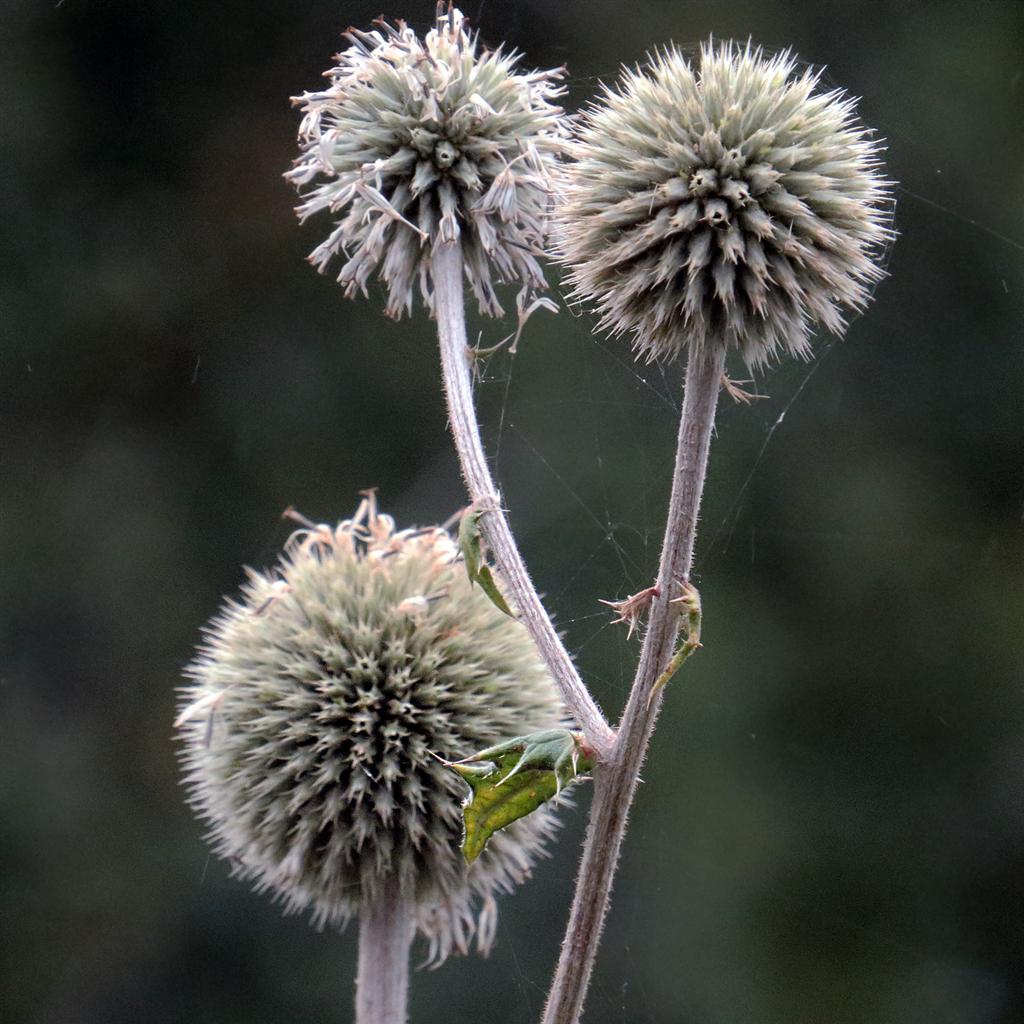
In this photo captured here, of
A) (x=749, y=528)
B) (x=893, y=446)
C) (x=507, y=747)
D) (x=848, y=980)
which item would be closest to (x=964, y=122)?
(x=893, y=446)

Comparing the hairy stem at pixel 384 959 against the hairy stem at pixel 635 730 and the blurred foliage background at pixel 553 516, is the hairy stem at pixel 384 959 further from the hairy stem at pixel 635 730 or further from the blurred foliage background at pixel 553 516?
the blurred foliage background at pixel 553 516

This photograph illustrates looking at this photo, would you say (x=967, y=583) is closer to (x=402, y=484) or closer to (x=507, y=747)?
(x=402, y=484)

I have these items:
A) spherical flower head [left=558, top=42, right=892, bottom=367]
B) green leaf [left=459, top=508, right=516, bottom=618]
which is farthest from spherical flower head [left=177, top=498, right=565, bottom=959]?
spherical flower head [left=558, top=42, right=892, bottom=367]

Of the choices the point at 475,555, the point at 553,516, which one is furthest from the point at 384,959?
the point at 553,516

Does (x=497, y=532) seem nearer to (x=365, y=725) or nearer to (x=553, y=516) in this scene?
(x=365, y=725)

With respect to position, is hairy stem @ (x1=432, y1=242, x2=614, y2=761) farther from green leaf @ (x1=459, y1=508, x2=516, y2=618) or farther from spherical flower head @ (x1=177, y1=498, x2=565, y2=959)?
spherical flower head @ (x1=177, y1=498, x2=565, y2=959)

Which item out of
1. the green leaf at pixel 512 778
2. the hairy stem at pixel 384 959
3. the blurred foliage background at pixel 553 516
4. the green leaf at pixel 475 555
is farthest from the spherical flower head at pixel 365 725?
the blurred foliage background at pixel 553 516
